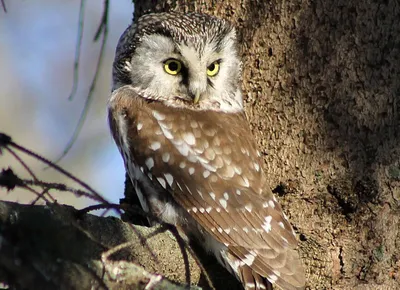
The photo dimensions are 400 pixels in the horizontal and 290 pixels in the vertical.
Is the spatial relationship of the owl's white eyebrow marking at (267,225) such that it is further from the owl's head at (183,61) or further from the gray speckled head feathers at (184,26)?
the gray speckled head feathers at (184,26)

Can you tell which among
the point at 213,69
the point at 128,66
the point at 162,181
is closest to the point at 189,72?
the point at 213,69

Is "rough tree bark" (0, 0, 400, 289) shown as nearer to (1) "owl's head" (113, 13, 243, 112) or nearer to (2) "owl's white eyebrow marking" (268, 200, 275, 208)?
(2) "owl's white eyebrow marking" (268, 200, 275, 208)

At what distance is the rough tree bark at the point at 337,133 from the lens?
8.80ft

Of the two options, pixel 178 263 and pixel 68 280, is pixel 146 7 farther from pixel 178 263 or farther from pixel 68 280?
pixel 68 280

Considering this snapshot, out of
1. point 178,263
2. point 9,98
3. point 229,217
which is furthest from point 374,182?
point 9,98

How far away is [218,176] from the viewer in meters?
2.79

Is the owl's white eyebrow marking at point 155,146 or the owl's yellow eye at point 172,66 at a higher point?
the owl's yellow eye at point 172,66

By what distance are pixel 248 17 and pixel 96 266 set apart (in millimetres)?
1825

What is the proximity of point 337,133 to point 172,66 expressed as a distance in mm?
868

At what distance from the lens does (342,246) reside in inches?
106

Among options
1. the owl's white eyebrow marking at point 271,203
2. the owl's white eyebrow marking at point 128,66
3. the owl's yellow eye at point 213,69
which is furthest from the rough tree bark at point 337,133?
the owl's white eyebrow marking at point 128,66

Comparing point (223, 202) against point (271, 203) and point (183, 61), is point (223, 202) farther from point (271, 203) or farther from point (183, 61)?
point (183, 61)

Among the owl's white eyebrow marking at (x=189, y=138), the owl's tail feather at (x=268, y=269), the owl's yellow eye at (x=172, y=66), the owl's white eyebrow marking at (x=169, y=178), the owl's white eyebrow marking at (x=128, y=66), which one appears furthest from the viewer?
the owl's white eyebrow marking at (x=128, y=66)

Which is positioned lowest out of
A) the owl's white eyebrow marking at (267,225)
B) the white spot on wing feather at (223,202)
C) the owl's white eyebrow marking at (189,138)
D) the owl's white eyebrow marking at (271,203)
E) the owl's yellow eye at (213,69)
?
the owl's white eyebrow marking at (267,225)
